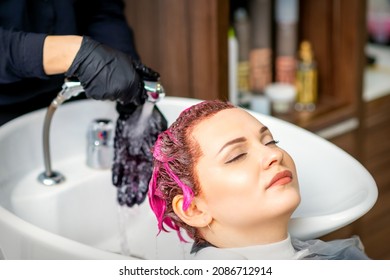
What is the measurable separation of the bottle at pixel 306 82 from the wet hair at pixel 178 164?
36.9 inches

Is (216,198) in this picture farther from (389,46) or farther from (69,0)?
(389,46)

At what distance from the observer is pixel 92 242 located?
4.48 ft

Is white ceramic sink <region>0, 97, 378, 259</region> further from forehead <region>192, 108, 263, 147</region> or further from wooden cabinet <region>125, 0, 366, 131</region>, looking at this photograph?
wooden cabinet <region>125, 0, 366, 131</region>

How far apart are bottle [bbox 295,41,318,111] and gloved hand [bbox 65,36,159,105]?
0.84 meters

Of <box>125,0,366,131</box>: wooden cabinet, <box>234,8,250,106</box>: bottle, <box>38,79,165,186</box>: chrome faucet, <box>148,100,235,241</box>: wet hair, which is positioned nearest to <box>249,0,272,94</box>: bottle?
<box>234,8,250,106</box>: bottle

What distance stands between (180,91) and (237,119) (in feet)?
2.25

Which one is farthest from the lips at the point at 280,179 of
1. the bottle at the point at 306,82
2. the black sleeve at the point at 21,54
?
the bottle at the point at 306,82

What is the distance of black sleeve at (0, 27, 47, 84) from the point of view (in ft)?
3.98

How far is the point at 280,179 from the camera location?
969 mm

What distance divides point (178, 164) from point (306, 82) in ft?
3.32

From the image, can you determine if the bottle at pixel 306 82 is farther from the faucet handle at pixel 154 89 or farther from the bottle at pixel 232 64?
the faucet handle at pixel 154 89

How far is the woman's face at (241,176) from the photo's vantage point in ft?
3.17

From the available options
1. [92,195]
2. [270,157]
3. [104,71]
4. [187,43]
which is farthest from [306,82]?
[270,157]
